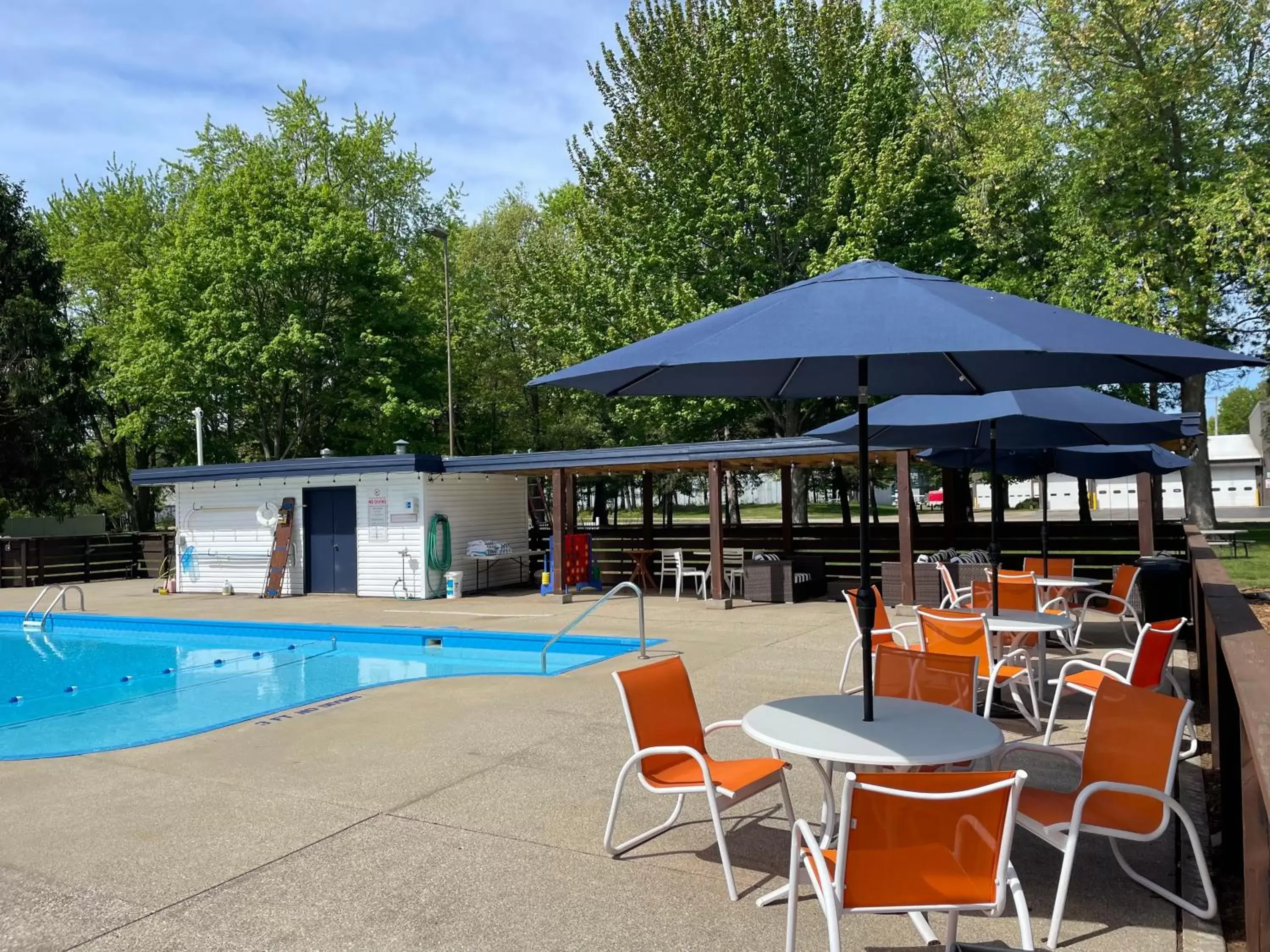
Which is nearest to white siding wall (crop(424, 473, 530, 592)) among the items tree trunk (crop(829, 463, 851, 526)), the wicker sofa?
the wicker sofa

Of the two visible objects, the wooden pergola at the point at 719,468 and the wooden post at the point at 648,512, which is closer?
the wooden pergola at the point at 719,468

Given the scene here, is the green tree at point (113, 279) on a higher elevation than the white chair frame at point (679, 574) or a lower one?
higher

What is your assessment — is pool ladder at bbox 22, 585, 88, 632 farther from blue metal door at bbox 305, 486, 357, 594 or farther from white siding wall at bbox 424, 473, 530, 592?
white siding wall at bbox 424, 473, 530, 592

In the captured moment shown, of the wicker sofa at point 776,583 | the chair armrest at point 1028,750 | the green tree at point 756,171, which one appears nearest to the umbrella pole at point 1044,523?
the wicker sofa at point 776,583

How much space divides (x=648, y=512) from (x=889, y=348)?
1632 cm

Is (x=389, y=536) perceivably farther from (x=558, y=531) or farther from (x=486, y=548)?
(x=558, y=531)

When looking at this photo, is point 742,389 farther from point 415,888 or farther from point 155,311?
point 155,311

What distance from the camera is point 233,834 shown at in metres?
4.55

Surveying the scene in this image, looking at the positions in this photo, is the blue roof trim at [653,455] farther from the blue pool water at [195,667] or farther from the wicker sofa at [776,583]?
the blue pool water at [195,667]

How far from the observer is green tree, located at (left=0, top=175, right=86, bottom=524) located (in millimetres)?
25281

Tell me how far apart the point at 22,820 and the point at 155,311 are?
24326 millimetres

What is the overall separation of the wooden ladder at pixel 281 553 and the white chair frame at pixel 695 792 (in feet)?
49.2

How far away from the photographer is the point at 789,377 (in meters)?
5.17

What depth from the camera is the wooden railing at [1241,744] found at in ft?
7.76
